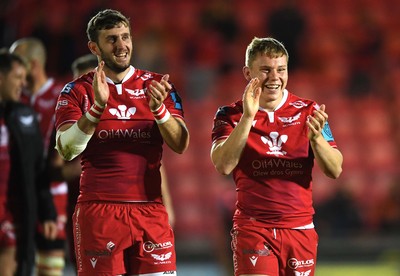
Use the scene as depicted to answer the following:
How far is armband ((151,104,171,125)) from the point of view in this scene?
212 inches

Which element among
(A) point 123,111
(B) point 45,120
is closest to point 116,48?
(A) point 123,111

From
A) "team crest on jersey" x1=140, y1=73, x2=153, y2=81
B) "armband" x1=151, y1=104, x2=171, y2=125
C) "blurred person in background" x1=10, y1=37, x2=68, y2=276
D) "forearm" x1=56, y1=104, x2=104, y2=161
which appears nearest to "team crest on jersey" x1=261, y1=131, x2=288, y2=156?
"armband" x1=151, y1=104, x2=171, y2=125

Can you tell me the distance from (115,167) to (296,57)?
416 inches

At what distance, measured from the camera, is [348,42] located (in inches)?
655

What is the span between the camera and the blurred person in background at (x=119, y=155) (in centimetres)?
546

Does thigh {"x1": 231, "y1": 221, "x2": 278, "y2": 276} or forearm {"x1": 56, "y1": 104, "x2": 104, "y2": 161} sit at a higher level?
forearm {"x1": 56, "y1": 104, "x2": 104, "y2": 161}

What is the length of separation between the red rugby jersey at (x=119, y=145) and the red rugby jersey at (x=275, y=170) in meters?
0.48

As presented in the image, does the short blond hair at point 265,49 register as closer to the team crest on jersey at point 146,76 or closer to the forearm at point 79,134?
the team crest on jersey at point 146,76

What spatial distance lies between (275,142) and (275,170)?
177mm

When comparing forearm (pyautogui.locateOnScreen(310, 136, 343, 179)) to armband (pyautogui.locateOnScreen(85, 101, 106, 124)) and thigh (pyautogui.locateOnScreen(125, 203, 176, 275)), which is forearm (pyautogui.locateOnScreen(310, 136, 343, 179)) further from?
armband (pyautogui.locateOnScreen(85, 101, 106, 124))

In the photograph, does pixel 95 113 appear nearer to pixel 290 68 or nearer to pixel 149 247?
pixel 149 247

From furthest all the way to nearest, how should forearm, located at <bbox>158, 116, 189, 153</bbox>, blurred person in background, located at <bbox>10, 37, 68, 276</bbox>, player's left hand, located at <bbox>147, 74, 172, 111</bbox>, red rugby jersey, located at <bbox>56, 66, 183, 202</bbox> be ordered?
blurred person in background, located at <bbox>10, 37, 68, 276</bbox>, red rugby jersey, located at <bbox>56, 66, 183, 202</bbox>, forearm, located at <bbox>158, 116, 189, 153</bbox>, player's left hand, located at <bbox>147, 74, 172, 111</bbox>

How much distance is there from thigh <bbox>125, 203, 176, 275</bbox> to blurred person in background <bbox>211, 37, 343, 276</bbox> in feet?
1.53

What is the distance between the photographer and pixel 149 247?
18.0ft
